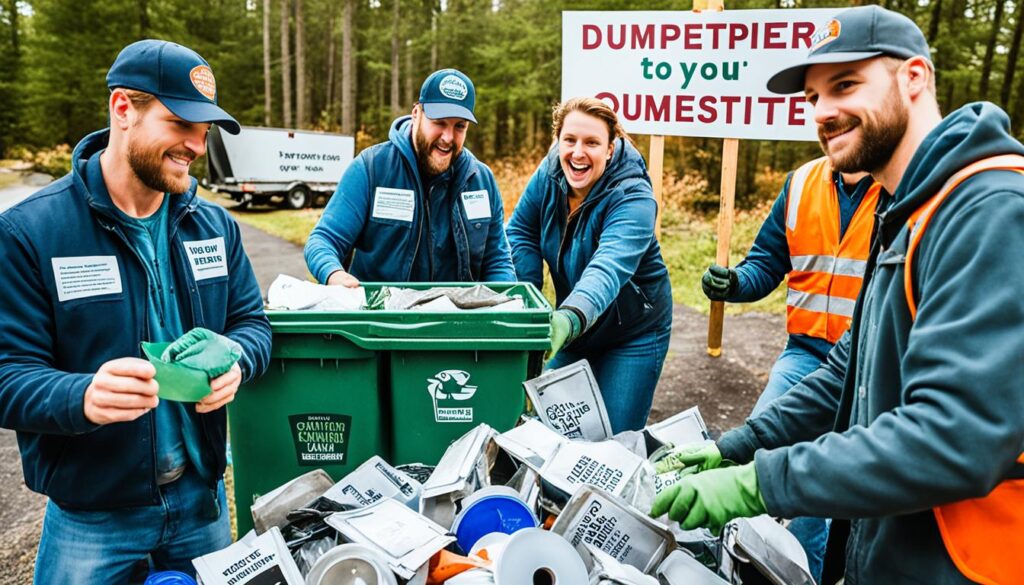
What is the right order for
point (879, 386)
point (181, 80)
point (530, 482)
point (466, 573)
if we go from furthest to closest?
point (530, 482) < point (181, 80) < point (466, 573) < point (879, 386)

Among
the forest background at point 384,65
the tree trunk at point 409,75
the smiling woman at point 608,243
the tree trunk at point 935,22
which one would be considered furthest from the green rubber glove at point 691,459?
the tree trunk at point 409,75

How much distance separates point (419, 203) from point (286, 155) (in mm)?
16850

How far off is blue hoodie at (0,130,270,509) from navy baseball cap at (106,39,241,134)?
0.27 m

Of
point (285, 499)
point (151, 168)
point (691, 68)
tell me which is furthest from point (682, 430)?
point (691, 68)

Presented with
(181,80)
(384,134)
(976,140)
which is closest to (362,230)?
(181,80)

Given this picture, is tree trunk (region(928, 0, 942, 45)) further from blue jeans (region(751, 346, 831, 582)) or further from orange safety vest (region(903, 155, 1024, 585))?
orange safety vest (region(903, 155, 1024, 585))

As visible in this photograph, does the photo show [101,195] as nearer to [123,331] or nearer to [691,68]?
[123,331]

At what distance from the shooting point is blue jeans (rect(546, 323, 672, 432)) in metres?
3.17

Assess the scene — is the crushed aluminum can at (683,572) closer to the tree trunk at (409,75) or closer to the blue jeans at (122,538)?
the blue jeans at (122,538)

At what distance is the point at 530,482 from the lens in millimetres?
2080

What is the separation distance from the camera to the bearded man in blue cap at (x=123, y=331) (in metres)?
1.67

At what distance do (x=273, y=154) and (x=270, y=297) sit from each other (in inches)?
685

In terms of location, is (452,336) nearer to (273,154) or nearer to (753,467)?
(753,467)

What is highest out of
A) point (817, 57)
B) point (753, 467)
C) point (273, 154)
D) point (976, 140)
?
point (273, 154)
